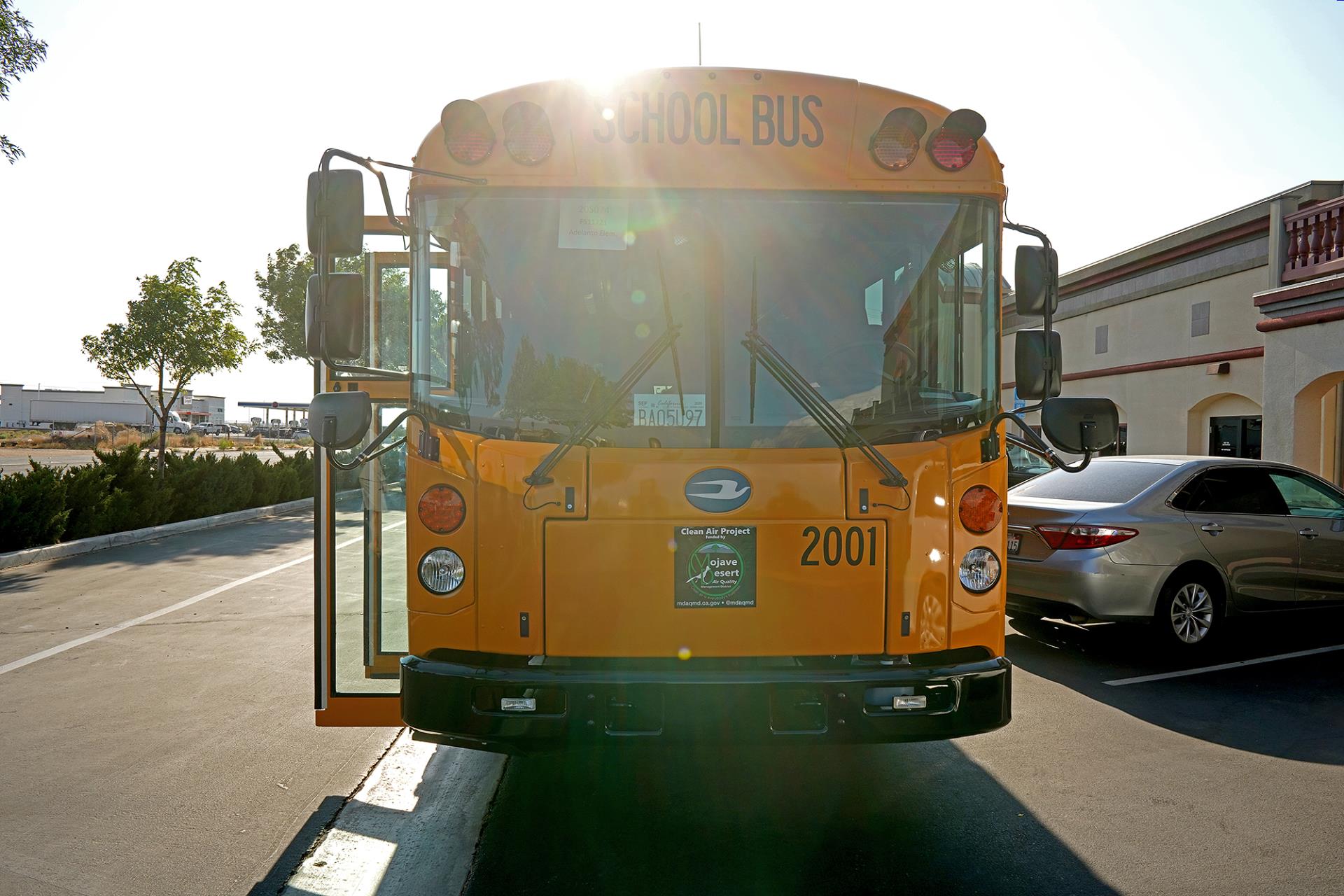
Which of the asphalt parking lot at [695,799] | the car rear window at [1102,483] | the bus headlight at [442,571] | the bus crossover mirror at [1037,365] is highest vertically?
the bus crossover mirror at [1037,365]

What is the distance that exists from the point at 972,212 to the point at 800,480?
4.36ft

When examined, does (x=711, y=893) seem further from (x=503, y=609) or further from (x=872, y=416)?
(x=872, y=416)

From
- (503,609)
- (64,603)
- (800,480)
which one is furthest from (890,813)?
(64,603)

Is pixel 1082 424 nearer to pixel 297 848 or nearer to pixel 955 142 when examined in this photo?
pixel 955 142

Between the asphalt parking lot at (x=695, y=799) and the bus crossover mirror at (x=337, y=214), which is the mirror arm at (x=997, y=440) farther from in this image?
the bus crossover mirror at (x=337, y=214)

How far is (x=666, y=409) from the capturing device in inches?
150

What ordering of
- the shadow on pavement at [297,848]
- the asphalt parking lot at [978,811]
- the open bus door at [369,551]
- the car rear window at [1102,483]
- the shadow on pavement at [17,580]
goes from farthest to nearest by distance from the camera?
the shadow on pavement at [17,580] → the car rear window at [1102,483] → the open bus door at [369,551] → the asphalt parking lot at [978,811] → the shadow on pavement at [297,848]

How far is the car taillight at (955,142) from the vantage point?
152 inches

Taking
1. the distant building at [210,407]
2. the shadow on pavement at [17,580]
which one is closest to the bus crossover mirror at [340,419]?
the shadow on pavement at [17,580]

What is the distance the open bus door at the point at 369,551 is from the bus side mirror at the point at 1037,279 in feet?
8.70

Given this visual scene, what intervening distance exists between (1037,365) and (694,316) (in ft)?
4.66

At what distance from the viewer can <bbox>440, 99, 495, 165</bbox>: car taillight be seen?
148 inches

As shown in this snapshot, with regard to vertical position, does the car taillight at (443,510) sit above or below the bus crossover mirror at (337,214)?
below

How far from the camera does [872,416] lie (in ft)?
12.6
